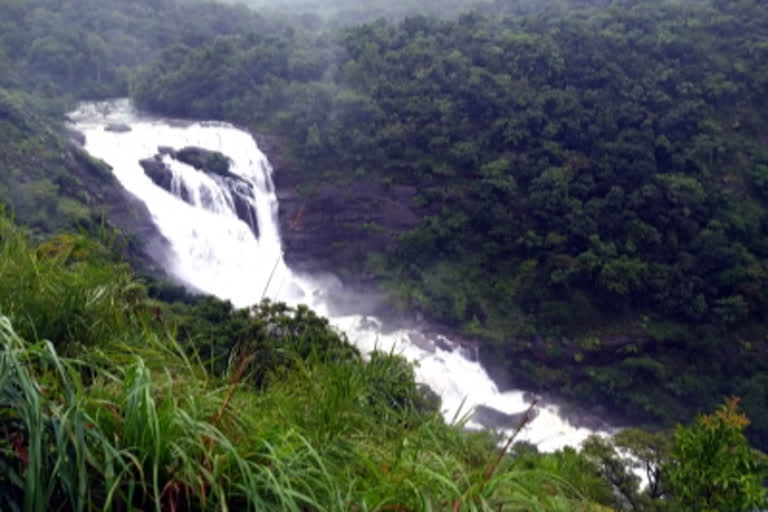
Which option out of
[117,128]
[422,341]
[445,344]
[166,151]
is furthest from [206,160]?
[445,344]

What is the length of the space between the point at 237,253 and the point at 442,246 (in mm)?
5820

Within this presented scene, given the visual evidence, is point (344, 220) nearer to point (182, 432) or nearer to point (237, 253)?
point (237, 253)

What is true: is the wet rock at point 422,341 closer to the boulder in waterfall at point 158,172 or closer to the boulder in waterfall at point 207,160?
the boulder in waterfall at point 207,160

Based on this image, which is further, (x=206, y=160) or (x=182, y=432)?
(x=206, y=160)

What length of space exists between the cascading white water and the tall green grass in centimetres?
1207

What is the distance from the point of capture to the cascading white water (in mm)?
14906

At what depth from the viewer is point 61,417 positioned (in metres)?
1.50

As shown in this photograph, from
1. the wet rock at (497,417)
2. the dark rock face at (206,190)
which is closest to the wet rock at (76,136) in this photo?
the dark rock face at (206,190)

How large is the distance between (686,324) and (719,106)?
848 cm

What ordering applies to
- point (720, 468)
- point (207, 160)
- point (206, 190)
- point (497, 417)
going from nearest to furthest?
point (720, 468), point (497, 417), point (206, 190), point (207, 160)

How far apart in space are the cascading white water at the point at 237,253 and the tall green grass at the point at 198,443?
1207 cm

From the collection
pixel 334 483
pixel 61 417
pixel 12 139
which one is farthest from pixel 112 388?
pixel 12 139

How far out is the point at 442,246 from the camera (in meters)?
18.3

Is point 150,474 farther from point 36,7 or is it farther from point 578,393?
point 36,7
